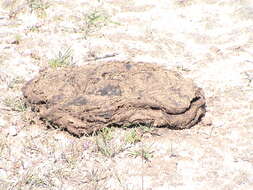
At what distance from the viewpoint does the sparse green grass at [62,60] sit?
205 inches

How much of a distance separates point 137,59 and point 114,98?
1.42 meters

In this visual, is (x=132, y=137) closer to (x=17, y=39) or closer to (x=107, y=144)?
(x=107, y=144)

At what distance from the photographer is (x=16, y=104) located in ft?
14.7

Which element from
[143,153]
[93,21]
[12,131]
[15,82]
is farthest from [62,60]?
[143,153]

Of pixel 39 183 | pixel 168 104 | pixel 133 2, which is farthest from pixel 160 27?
pixel 39 183

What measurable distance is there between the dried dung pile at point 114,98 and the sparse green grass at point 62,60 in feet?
2.17

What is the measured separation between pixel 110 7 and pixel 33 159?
130 inches

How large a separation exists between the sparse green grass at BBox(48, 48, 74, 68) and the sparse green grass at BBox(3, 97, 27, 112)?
794mm

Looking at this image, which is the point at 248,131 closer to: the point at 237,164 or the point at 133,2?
the point at 237,164

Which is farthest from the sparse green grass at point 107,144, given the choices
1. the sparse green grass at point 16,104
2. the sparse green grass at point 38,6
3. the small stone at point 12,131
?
the sparse green grass at point 38,6

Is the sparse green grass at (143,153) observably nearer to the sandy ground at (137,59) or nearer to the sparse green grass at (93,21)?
the sandy ground at (137,59)

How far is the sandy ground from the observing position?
3.78m

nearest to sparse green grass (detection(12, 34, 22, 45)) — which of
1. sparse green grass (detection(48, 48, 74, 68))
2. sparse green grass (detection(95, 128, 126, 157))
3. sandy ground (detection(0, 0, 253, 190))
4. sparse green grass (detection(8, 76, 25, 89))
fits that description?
sandy ground (detection(0, 0, 253, 190))

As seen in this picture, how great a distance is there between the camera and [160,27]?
621cm
